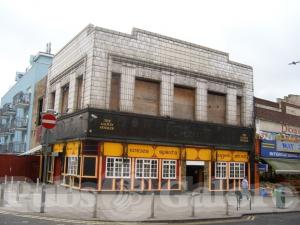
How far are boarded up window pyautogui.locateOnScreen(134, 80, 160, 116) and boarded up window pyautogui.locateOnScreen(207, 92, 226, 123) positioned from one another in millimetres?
4405

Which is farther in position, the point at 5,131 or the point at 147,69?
the point at 5,131

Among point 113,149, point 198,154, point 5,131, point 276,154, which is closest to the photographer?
point 113,149

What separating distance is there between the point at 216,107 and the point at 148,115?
6237 mm

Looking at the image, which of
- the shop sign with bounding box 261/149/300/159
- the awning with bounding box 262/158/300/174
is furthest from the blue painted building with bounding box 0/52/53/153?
the awning with bounding box 262/158/300/174

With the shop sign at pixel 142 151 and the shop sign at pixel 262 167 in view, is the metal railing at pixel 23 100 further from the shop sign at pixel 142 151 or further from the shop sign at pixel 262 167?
the shop sign at pixel 262 167

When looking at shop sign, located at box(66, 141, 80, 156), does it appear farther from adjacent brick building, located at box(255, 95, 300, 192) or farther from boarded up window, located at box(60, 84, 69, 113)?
adjacent brick building, located at box(255, 95, 300, 192)

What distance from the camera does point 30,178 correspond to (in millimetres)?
30656

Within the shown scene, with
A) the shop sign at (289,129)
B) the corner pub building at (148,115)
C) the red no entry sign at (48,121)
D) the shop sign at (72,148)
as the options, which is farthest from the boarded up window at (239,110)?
the red no entry sign at (48,121)

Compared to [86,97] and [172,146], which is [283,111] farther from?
[86,97]

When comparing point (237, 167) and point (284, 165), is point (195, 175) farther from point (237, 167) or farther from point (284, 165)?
point (284, 165)

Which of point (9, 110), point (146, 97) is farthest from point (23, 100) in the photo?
point (146, 97)

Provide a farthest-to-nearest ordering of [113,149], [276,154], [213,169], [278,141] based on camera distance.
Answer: [278,141] → [276,154] → [213,169] → [113,149]

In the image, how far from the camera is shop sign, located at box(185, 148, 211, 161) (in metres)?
25.4

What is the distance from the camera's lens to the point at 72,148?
80.2 feet
